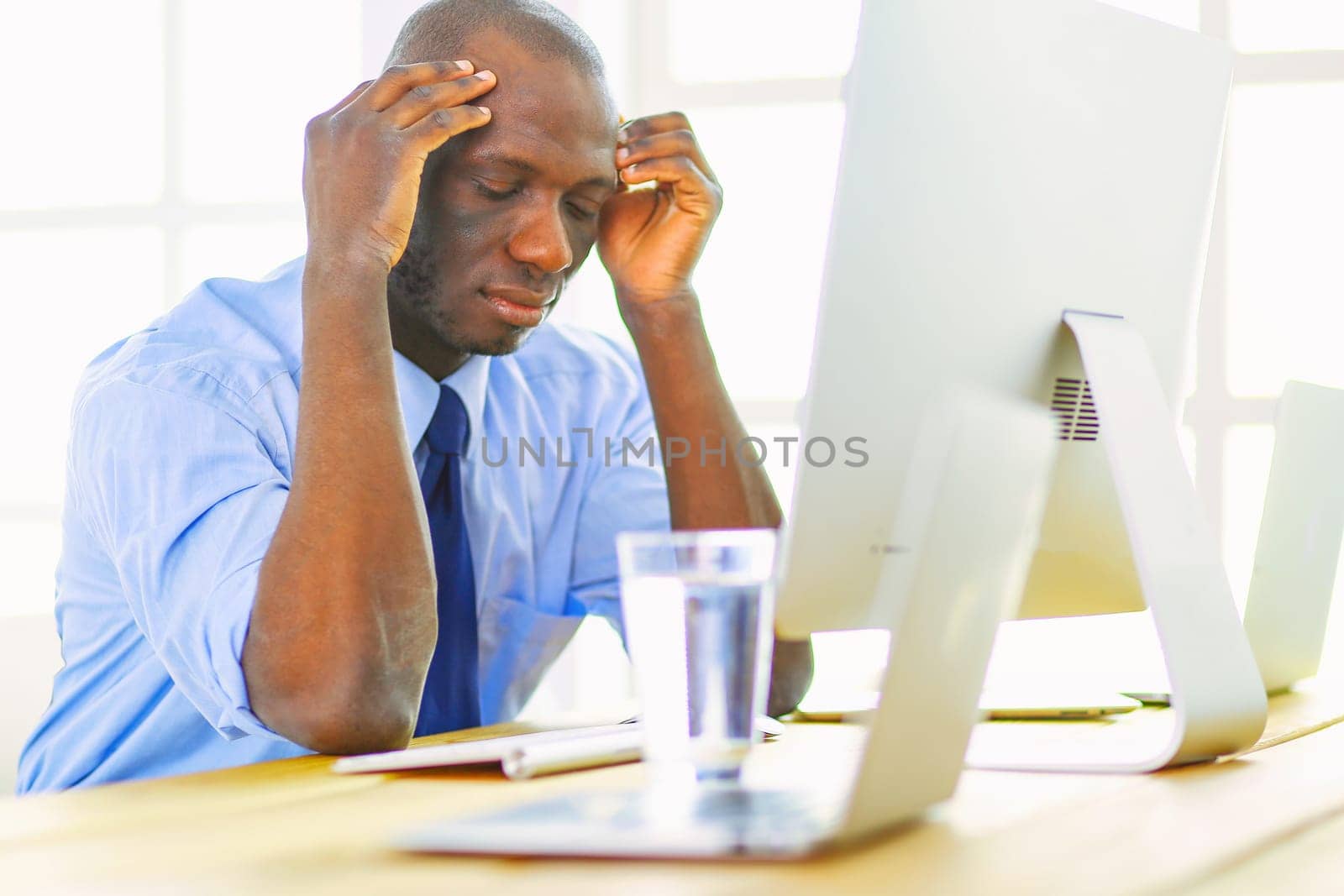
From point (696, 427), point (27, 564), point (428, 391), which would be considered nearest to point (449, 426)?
point (428, 391)

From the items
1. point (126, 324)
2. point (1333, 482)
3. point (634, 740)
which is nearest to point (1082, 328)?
point (634, 740)

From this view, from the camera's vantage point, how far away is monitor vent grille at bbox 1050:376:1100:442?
90 cm

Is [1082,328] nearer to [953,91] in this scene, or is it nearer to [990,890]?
[953,91]

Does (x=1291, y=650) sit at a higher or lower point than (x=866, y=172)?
lower

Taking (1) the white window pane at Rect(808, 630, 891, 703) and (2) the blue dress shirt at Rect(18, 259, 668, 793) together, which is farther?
(1) the white window pane at Rect(808, 630, 891, 703)

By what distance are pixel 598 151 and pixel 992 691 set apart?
66cm

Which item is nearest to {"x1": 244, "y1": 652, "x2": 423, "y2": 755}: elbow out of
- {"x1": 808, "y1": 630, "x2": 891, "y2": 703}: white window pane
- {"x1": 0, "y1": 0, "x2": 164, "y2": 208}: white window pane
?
{"x1": 808, "y1": 630, "x2": 891, "y2": 703}: white window pane

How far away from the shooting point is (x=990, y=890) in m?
0.49

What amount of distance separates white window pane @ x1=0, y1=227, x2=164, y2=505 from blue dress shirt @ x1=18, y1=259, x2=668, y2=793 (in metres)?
1.49

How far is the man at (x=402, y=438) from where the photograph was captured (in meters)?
1.06

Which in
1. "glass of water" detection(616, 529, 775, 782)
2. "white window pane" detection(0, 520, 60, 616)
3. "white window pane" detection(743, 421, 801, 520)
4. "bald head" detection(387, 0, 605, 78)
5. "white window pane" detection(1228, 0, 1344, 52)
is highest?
"white window pane" detection(1228, 0, 1344, 52)

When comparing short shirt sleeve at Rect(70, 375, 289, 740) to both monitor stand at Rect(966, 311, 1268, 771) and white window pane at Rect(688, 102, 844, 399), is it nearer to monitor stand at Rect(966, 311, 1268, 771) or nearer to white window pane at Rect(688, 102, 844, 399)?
monitor stand at Rect(966, 311, 1268, 771)

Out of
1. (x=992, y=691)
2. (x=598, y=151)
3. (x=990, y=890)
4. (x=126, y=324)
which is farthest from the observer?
(x=126, y=324)

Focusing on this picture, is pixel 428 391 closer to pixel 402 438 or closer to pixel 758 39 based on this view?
pixel 402 438
